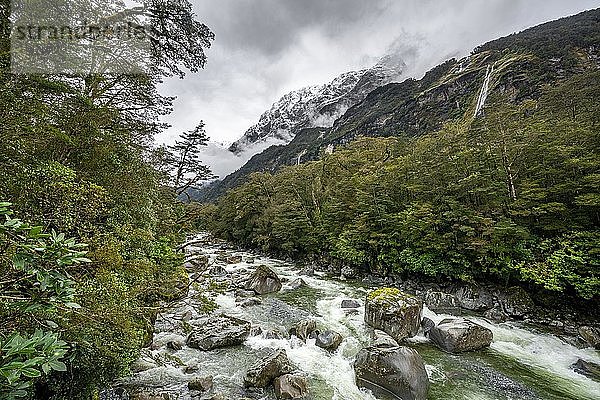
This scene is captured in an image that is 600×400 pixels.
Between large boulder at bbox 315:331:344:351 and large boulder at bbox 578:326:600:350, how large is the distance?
8.64 metres

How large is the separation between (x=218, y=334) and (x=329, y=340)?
14.0 ft

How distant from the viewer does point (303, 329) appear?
39.7 feet

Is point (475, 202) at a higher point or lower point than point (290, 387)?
higher

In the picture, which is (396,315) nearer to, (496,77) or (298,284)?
(298,284)

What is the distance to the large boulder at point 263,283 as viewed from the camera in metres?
18.5

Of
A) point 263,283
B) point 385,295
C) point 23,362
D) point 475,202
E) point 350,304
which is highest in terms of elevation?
point 475,202

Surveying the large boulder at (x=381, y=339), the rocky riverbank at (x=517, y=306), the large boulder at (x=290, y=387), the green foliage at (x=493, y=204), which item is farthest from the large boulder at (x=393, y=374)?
the green foliage at (x=493, y=204)

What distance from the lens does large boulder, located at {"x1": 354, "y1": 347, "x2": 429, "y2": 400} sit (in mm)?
8242

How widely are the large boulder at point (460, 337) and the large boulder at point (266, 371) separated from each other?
221 inches

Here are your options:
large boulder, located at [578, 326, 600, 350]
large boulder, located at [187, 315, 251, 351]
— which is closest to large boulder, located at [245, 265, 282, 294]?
large boulder, located at [187, 315, 251, 351]

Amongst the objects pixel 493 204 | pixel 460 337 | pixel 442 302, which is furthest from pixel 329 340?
pixel 493 204

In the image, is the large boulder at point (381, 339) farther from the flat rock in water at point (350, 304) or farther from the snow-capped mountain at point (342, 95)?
the snow-capped mountain at point (342, 95)

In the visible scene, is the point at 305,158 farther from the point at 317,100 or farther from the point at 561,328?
the point at 317,100

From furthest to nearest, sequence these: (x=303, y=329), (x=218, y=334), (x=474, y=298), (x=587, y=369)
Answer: (x=474, y=298) → (x=303, y=329) → (x=218, y=334) → (x=587, y=369)
